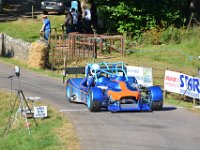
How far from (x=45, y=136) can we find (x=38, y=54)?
40.1 ft

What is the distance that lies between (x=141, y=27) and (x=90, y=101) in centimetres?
1864

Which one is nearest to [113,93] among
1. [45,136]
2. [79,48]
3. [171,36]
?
[45,136]

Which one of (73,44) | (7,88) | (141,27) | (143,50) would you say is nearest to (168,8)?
(141,27)

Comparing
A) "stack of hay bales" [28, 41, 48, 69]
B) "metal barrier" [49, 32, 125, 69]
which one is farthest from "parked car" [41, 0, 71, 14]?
"stack of hay bales" [28, 41, 48, 69]

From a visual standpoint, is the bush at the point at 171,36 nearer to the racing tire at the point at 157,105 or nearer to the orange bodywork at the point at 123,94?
the racing tire at the point at 157,105

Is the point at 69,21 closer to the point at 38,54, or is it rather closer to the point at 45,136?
the point at 38,54

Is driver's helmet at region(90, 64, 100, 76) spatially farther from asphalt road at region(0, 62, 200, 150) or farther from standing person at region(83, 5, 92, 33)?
standing person at region(83, 5, 92, 33)

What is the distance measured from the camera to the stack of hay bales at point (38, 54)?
27422 mm

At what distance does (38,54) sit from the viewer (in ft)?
89.9

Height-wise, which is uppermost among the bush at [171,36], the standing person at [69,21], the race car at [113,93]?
the standing person at [69,21]

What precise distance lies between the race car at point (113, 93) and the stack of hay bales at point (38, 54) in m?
8.03

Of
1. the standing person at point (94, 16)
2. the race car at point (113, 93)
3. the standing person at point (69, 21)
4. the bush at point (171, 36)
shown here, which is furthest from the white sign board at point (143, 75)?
the standing person at point (94, 16)

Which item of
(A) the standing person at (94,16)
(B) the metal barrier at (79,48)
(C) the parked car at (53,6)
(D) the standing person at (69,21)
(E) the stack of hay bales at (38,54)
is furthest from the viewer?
(C) the parked car at (53,6)

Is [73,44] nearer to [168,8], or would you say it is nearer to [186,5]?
[168,8]
